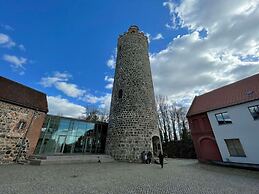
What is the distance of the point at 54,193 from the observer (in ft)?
18.3

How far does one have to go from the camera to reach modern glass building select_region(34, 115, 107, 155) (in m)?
15.9

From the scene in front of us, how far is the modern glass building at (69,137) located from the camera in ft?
52.3

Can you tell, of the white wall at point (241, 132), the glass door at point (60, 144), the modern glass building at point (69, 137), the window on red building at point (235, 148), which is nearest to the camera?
the white wall at point (241, 132)

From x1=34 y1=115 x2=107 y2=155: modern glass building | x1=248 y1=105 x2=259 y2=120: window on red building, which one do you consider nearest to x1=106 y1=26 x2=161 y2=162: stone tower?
x1=34 y1=115 x2=107 y2=155: modern glass building

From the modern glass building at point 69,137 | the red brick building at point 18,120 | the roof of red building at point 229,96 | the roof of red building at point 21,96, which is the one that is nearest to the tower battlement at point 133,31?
the roof of red building at point 229,96

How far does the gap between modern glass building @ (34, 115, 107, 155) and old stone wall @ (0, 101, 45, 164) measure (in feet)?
4.06

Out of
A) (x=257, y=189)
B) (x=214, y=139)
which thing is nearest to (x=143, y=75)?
(x=214, y=139)

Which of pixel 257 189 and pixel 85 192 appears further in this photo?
pixel 257 189

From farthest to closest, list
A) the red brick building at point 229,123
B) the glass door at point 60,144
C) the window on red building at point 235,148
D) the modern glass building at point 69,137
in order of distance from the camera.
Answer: the glass door at point 60,144
the modern glass building at point 69,137
the window on red building at point 235,148
the red brick building at point 229,123

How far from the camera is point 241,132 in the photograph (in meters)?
13.7

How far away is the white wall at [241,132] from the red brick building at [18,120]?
19199 mm

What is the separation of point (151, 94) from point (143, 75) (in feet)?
8.79

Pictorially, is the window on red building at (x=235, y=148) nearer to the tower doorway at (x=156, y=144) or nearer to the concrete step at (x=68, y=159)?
the tower doorway at (x=156, y=144)

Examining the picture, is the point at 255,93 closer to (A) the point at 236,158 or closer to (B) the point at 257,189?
(A) the point at 236,158
